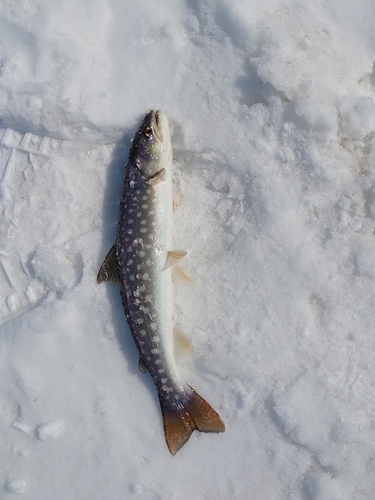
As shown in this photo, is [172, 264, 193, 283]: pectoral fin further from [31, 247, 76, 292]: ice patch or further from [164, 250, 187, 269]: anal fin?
[31, 247, 76, 292]: ice patch

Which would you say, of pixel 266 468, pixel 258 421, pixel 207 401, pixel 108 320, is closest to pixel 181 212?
pixel 108 320

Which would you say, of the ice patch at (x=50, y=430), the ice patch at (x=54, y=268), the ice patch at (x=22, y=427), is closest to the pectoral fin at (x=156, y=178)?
the ice patch at (x=54, y=268)

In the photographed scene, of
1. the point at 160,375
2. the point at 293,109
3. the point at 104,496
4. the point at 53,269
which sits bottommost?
the point at 104,496

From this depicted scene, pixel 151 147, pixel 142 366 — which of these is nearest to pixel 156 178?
pixel 151 147

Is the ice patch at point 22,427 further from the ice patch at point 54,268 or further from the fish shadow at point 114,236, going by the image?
the ice patch at point 54,268

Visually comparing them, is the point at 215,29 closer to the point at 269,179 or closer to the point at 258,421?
the point at 269,179

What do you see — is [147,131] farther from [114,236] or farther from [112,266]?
[112,266]
